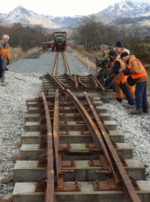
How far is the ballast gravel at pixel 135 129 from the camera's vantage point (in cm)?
366

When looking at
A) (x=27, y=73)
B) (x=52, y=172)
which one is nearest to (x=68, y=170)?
(x=52, y=172)

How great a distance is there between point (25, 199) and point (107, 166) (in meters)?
1.09

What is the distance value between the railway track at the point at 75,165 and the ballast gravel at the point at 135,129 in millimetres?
326

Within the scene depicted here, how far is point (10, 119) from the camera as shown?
5203mm

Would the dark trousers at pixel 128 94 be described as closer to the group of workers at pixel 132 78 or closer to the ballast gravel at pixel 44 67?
the group of workers at pixel 132 78

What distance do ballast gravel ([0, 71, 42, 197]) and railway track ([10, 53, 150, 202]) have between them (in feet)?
0.89

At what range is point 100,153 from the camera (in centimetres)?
313

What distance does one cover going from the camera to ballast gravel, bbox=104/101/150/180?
366 centimetres

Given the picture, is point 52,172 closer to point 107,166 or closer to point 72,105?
point 107,166

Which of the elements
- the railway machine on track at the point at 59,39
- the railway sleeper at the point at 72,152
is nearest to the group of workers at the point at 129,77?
the railway sleeper at the point at 72,152

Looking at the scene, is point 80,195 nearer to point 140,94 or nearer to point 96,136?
point 96,136

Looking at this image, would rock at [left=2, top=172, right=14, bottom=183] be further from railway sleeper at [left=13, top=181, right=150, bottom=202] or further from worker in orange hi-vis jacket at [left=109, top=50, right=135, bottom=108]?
worker in orange hi-vis jacket at [left=109, top=50, right=135, bottom=108]

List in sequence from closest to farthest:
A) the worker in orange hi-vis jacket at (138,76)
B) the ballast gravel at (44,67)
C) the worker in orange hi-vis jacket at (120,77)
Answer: the worker in orange hi-vis jacket at (138,76) < the worker in orange hi-vis jacket at (120,77) < the ballast gravel at (44,67)

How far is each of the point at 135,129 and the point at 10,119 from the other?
2945 millimetres
